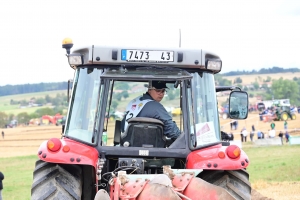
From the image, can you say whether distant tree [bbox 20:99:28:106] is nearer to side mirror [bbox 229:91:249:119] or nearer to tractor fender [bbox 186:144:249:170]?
side mirror [bbox 229:91:249:119]

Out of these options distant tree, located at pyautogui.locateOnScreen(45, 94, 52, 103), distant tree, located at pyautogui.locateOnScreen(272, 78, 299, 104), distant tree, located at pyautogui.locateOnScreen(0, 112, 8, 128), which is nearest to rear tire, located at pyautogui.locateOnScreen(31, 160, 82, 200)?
distant tree, located at pyautogui.locateOnScreen(0, 112, 8, 128)

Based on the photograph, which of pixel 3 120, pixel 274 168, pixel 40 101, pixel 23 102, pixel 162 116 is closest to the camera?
pixel 162 116

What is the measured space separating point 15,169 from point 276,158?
1349 centimetres

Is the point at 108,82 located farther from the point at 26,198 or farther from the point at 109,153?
the point at 26,198

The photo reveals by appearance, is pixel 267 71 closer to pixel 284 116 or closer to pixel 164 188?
pixel 284 116

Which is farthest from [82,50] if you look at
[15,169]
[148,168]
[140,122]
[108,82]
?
[15,169]

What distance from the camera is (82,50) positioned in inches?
271

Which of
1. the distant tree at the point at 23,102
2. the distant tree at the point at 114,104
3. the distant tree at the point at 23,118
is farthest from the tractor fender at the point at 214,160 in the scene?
the distant tree at the point at 23,102

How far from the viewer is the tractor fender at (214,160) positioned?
6117 millimetres

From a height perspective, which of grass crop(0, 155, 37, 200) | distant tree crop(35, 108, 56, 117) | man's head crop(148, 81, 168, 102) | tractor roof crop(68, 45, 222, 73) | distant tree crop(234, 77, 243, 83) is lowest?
distant tree crop(35, 108, 56, 117)

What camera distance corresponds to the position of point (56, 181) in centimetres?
610

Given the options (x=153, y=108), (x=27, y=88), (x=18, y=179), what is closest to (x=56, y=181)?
(x=153, y=108)

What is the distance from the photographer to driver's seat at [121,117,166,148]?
673 centimetres

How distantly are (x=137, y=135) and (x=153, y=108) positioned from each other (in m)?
0.40
